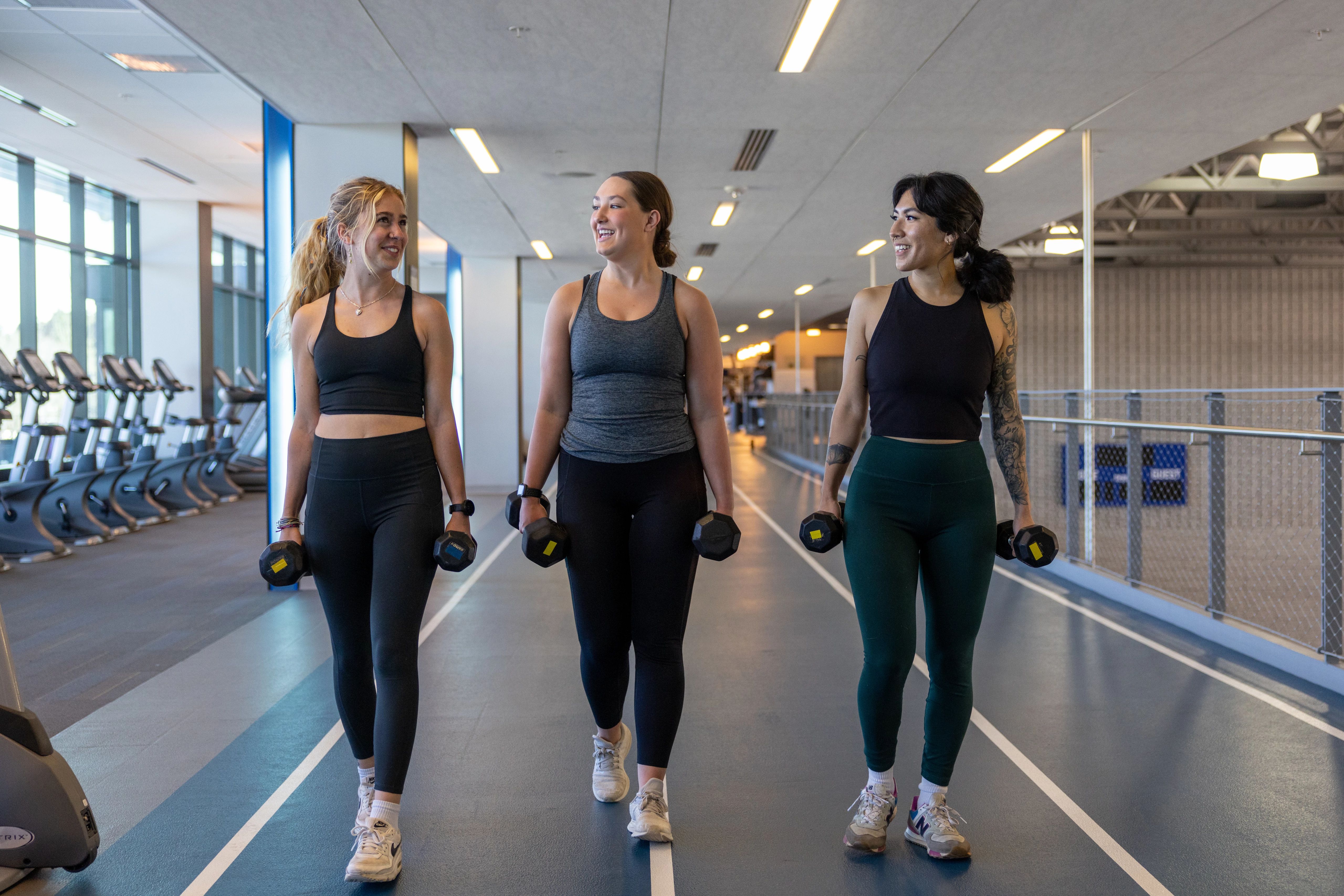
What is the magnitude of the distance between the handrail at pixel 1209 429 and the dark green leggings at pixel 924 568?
0.26m

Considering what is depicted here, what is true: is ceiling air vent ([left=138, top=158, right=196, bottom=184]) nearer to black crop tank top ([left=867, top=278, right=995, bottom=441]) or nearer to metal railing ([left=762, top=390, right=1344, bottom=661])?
metal railing ([left=762, top=390, right=1344, bottom=661])

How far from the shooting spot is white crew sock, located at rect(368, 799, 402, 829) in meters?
2.17

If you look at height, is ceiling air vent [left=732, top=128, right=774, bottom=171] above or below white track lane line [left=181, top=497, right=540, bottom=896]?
above

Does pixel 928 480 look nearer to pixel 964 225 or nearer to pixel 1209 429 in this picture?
pixel 964 225

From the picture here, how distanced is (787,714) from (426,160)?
5.35 metres

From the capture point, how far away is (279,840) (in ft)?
7.88

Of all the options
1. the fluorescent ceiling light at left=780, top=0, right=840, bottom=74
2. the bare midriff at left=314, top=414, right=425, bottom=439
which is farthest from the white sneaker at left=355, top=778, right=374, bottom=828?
the fluorescent ceiling light at left=780, top=0, right=840, bottom=74

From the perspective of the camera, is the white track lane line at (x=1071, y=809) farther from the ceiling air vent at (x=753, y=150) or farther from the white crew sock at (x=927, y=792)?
the ceiling air vent at (x=753, y=150)

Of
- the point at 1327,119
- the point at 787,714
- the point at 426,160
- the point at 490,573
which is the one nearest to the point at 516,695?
the point at 787,714

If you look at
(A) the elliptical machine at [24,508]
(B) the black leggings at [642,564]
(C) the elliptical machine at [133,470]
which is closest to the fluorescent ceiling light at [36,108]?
(C) the elliptical machine at [133,470]

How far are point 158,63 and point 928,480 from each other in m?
6.69

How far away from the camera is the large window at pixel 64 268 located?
997 cm

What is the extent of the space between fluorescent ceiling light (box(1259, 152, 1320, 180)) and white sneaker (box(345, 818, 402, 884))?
26.7 feet

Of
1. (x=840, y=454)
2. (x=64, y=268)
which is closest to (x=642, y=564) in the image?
(x=840, y=454)
